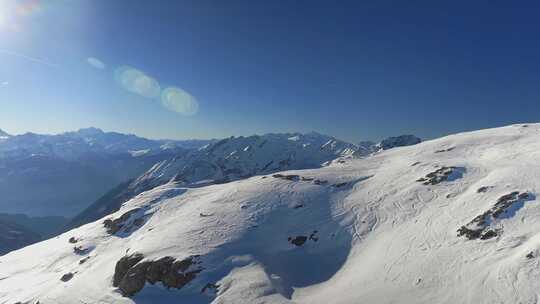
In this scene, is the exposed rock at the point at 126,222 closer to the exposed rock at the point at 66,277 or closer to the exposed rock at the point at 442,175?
the exposed rock at the point at 66,277

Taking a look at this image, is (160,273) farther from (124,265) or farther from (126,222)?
(126,222)

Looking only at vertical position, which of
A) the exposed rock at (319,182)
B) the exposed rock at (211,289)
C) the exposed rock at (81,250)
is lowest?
the exposed rock at (211,289)

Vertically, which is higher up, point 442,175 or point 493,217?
point 442,175

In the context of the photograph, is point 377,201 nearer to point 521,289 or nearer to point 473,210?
point 473,210

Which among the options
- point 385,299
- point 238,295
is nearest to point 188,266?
point 238,295

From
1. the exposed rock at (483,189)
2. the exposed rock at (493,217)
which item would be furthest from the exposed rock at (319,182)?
the exposed rock at (493,217)

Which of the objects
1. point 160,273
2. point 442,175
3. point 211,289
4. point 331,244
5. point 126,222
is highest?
point 442,175

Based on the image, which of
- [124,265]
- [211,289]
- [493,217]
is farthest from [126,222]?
[493,217]
